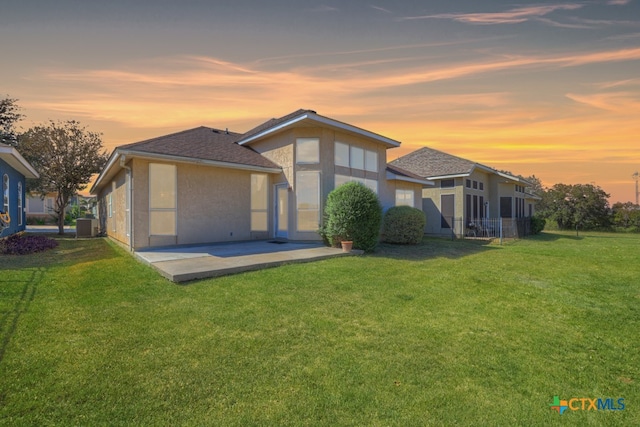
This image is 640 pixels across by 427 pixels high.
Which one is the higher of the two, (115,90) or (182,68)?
(182,68)

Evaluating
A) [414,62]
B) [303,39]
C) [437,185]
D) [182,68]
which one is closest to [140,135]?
[182,68]

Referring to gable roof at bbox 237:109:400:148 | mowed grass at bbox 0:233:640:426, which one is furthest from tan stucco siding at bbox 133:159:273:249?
mowed grass at bbox 0:233:640:426

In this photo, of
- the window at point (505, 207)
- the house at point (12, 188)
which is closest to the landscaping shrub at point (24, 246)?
the house at point (12, 188)

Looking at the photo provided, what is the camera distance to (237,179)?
12.2m

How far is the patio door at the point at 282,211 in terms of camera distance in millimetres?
12727

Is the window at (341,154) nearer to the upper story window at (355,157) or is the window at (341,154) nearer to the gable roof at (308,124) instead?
the upper story window at (355,157)

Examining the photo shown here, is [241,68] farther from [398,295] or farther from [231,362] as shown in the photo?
[231,362]

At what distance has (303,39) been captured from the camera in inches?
383

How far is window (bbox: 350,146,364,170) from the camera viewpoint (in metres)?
13.6

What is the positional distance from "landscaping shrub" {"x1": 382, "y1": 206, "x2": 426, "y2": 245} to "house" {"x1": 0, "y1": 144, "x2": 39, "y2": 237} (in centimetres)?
1516

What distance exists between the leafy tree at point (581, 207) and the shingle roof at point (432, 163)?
1923 centimetres

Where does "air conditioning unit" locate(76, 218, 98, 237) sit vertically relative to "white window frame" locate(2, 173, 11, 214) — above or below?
below

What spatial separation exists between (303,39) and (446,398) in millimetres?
10098

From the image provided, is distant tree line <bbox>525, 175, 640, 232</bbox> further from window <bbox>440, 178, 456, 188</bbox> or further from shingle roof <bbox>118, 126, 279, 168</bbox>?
shingle roof <bbox>118, 126, 279, 168</bbox>
